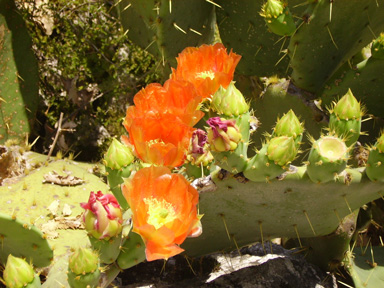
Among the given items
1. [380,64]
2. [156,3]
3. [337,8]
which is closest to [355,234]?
[380,64]

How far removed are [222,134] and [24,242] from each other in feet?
2.47

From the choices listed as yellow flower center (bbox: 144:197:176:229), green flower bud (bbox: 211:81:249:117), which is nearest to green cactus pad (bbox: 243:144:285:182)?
green flower bud (bbox: 211:81:249:117)

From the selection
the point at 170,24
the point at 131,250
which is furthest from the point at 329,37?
the point at 131,250

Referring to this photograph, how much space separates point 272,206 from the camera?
131 centimetres

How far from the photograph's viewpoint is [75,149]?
253 centimetres

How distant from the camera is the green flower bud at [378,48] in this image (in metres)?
1.51

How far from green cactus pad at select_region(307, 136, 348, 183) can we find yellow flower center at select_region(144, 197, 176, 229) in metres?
0.35

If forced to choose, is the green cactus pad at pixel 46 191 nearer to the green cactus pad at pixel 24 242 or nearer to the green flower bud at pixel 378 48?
the green cactus pad at pixel 24 242

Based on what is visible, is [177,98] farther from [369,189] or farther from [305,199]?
[369,189]

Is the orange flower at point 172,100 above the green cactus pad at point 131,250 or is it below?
above

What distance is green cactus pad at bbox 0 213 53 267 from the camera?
1.37 metres

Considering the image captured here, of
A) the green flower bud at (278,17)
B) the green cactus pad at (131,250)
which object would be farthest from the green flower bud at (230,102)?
the green flower bud at (278,17)

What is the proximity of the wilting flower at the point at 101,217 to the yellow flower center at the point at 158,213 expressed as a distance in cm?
8

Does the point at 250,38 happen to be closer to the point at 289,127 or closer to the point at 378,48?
the point at 378,48
